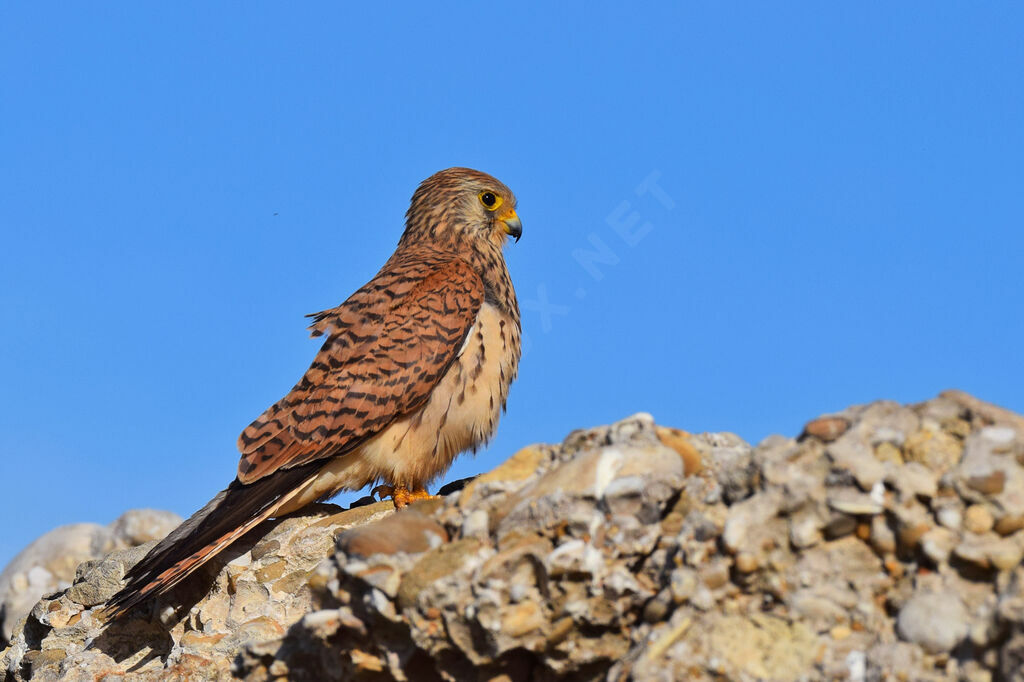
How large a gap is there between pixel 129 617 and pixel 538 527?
3104 millimetres

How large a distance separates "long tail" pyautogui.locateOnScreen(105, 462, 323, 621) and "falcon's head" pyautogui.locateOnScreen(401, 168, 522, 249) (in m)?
2.04

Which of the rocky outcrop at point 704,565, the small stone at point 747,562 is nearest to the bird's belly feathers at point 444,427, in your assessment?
the rocky outcrop at point 704,565

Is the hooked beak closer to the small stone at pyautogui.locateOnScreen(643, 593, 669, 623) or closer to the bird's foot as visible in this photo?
the bird's foot

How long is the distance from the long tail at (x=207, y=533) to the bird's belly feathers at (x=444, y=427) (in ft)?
0.76

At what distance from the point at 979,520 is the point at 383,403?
3.57 metres

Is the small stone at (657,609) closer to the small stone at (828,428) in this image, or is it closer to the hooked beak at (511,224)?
the small stone at (828,428)

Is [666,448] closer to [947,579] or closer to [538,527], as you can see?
[538,527]

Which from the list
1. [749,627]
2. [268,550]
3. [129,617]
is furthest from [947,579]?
[129,617]

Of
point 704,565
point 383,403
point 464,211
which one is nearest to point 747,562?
point 704,565

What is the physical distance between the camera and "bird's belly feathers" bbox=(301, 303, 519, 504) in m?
5.54

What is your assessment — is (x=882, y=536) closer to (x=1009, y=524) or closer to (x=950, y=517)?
(x=950, y=517)

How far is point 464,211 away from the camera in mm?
6812

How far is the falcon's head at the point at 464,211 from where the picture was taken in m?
6.76

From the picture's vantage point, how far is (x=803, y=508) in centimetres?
243
